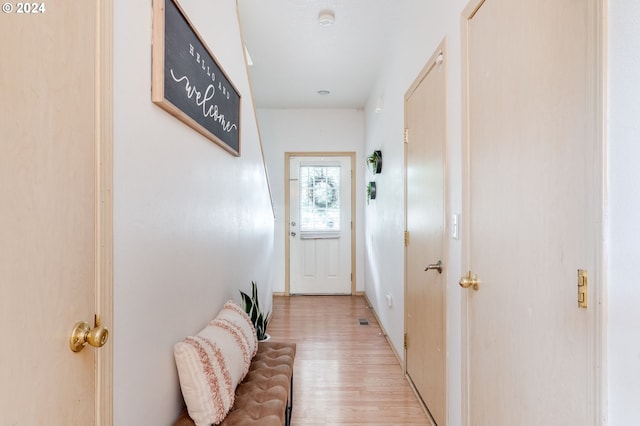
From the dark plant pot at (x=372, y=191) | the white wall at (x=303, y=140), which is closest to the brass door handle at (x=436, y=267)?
the dark plant pot at (x=372, y=191)

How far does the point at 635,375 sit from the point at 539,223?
0.42 metres

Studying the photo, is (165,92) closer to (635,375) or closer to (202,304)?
(202,304)

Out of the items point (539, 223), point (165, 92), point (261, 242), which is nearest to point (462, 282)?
point (539, 223)

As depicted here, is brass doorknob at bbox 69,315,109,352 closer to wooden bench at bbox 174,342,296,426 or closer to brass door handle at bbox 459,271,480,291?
wooden bench at bbox 174,342,296,426

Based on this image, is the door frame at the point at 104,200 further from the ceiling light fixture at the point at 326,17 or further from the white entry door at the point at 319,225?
the white entry door at the point at 319,225

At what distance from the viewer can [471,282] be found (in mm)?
1341

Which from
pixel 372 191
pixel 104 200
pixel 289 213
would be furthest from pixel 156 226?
pixel 289 213

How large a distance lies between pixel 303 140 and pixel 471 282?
12.7ft

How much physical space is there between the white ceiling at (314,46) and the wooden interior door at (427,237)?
0.79m

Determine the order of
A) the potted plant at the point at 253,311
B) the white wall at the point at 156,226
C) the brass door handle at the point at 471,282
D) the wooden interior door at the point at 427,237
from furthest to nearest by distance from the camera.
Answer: the potted plant at the point at 253,311 < the wooden interior door at the point at 427,237 < the brass door handle at the point at 471,282 < the white wall at the point at 156,226

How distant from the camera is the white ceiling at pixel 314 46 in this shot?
246 cm

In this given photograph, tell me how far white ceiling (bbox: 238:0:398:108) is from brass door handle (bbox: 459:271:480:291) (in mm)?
2060

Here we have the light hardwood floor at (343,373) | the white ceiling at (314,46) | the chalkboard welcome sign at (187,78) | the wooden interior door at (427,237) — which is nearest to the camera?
the chalkboard welcome sign at (187,78)

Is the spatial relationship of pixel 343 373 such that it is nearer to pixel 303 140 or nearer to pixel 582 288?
pixel 582 288
